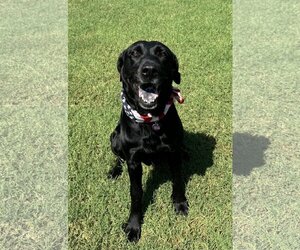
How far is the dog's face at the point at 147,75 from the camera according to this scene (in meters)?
4.05

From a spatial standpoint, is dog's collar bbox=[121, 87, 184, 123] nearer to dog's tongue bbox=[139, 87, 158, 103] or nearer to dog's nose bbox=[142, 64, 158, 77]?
dog's tongue bbox=[139, 87, 158, 103]

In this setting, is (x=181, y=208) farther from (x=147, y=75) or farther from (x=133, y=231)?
(x=147, y=75)

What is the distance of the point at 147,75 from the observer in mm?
4020

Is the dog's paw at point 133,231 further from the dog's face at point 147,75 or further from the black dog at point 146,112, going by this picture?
the dog's face at point 147,75

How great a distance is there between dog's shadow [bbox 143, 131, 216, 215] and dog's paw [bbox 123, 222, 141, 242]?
0.32 meters

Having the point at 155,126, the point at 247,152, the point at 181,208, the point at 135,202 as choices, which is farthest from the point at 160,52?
the point at 247,152

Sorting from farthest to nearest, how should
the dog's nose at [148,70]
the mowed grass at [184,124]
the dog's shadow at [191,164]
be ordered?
the dog's shadow at [191,164], the mowed grass at [184,124], the dog's nose at [148,70]

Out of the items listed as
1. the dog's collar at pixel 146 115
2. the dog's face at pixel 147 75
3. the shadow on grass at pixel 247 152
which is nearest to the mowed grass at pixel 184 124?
the shadow on grass at pixel 247 152

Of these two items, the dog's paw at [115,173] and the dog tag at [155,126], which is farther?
the dog's paw at [115,173]

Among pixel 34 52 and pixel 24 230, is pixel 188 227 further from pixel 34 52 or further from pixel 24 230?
pixel 34 52

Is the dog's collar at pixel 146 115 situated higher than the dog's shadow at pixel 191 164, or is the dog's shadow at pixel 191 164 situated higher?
A: the dog's collar at pixel 146 115

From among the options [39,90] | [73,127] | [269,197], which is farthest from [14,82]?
[269,197]

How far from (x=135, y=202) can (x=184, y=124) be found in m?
2.36

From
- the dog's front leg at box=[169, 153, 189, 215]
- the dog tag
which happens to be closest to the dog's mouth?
the dog tag
